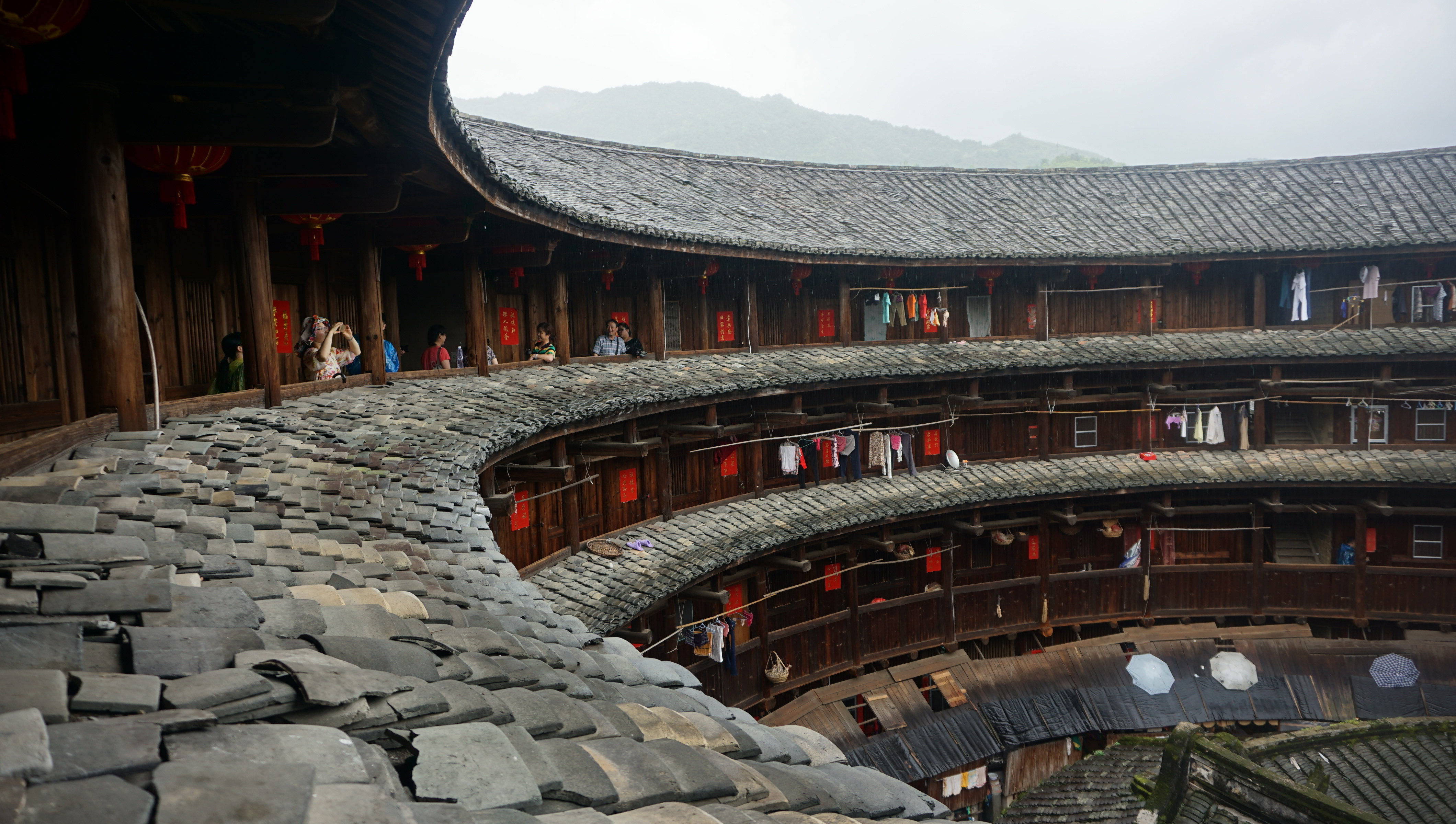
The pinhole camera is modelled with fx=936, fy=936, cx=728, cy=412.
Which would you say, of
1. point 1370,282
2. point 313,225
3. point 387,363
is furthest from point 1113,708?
point 313,225

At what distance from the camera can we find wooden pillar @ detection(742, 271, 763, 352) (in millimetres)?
20078

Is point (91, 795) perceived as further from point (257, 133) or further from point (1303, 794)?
point (1303, 794)

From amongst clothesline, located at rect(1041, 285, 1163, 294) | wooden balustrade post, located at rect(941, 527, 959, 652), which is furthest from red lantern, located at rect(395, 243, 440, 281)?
clothesline, located at rect(1041, 285, 1163, 294)

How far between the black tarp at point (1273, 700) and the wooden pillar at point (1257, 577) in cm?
186

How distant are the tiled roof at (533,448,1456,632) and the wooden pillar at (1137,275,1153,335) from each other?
3.34 metres

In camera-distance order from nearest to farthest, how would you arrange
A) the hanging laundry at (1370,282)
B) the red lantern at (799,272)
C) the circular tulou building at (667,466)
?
the circular tulou building at (667,466), the red lantern at (799,272), the hanging laundry at (1370,282)

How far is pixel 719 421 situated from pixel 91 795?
16.4 m

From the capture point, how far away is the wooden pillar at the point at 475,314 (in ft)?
42.3

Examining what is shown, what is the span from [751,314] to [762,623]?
21.6ft

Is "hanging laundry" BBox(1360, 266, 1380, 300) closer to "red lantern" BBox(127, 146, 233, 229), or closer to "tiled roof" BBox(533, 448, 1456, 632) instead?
"tiled roof" BBox(533, 448, 1456, 632)

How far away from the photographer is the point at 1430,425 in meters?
23.2

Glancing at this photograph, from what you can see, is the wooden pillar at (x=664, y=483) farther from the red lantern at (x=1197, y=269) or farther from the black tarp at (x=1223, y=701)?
the red lantern at (x=1197, y=269)

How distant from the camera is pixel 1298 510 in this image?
23328mm

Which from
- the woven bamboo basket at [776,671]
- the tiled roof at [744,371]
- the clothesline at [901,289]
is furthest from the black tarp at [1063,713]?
the clothesline at [901,289]
